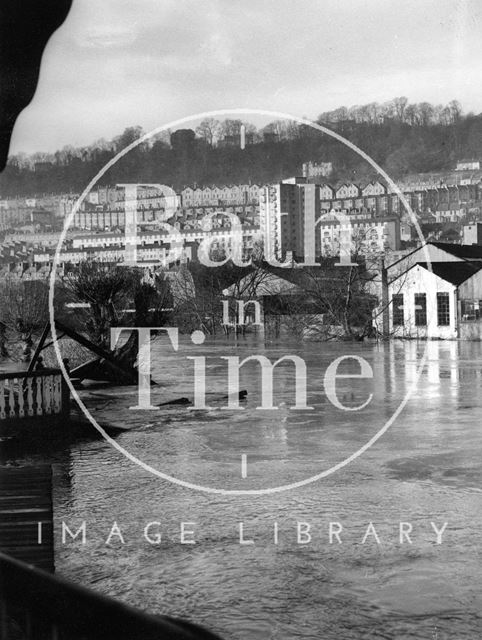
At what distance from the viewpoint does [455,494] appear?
7.94m

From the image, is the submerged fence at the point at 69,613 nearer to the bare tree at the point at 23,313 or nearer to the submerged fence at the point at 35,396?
the submerged fence at the point at 35,396

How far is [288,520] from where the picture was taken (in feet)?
23.4

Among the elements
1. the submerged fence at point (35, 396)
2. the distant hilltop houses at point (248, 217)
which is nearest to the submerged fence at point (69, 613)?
the submerged fence at point (35, 396)

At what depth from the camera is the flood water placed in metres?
4.94

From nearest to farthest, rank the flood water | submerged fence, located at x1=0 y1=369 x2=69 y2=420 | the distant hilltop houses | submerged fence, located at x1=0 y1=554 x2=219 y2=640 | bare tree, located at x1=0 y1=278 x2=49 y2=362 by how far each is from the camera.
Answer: submerged fence, located at x1=0 y1=554 x2=219 y2=640 → the flood water → submerged fence, located at x1=0 y1=369 x2=69 y2=420 → bare tree, located at x1=0 y1=278 x2=49 y2=362 → the distant hilltop houses

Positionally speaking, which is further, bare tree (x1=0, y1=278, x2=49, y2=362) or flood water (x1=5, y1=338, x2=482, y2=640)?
bare tree (x1=0, y1=278, x2=49, y2=362)

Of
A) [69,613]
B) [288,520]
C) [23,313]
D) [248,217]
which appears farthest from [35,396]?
[248,217]

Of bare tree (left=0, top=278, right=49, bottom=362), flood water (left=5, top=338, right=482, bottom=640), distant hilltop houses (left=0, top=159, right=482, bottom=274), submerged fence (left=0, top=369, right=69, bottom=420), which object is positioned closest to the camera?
flood water (left=5, top=338, right=482, bottom=640)

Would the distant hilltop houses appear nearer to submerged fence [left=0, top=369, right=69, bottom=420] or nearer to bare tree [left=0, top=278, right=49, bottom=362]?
bare tree [left=0, top=278, right=49, bottom=362]

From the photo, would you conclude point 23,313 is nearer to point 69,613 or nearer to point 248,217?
point 248,217

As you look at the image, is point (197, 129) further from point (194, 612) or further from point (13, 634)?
point (13, 634)

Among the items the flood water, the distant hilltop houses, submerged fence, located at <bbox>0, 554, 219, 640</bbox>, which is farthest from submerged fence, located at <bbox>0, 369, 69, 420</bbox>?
the distant hilltop houses

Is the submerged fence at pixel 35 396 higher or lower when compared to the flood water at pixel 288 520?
Answer: higher

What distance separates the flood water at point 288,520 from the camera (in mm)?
4941
